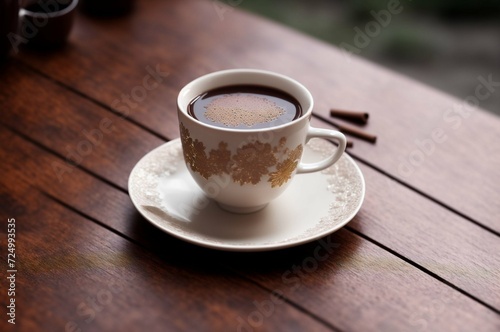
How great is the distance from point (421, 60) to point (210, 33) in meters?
1.18

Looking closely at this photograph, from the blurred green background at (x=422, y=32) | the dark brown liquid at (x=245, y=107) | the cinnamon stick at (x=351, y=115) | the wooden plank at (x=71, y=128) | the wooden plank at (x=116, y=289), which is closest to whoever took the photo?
the wooden plank at (x=116, y=289)

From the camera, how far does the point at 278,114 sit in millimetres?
838

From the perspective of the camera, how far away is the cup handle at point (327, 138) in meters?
0.83

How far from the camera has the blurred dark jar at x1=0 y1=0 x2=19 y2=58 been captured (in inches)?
43.7

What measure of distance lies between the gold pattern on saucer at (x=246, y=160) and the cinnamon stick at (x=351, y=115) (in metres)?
0.27

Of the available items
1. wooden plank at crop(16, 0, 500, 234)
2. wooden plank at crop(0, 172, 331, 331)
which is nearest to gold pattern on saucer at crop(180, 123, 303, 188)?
wooden plank at crop(0, 172, 331, 331)

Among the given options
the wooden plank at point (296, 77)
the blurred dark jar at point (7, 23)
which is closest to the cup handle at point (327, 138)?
the wooden plank at point (296, 77)

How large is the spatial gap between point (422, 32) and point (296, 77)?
1352 mm

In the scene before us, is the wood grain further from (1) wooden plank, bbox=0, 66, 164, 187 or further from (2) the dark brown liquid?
(2) the dark brown liquid

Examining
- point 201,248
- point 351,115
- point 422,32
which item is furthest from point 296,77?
point 422,32

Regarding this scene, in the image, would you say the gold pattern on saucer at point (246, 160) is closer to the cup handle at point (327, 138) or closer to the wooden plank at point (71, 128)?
the cup handle at point (327, 138)

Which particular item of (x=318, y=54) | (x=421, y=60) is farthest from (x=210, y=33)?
(x=421, y=60)

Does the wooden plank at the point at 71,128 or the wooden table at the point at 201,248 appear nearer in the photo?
the wooden table at the point at 201,248

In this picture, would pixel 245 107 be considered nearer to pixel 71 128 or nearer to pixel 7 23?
pixel 71 128
